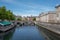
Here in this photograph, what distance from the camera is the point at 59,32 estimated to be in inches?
1199

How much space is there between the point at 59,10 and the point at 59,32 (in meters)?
43.4

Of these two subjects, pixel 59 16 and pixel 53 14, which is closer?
pixel 59 16

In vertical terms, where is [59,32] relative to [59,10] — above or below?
below

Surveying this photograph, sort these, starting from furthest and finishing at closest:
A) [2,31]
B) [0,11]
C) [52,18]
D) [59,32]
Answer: [52,18] → [0,11] → [2,31] → [59,32]

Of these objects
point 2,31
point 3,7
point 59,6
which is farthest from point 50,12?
point 2,31

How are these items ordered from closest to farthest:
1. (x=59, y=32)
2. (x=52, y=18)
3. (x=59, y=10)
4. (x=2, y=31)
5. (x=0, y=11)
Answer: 1. (x=59, y=32)
2. (x=2, y=31)
3. (x=0, y=11)
4. (x=59, y=10)
5. (x=52, y=18)

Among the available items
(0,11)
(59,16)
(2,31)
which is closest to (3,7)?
(0,11)

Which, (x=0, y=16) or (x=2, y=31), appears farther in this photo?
(x=0, y=16)

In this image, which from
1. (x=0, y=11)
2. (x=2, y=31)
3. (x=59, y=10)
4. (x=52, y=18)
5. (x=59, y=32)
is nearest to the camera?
(x=59, y=32)

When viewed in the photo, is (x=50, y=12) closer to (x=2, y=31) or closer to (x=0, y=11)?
(x=0, y=11)

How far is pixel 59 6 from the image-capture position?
74.1 meters

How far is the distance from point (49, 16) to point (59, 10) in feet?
80.2

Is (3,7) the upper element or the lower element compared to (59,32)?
upper

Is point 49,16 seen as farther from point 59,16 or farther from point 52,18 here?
point 59,16
